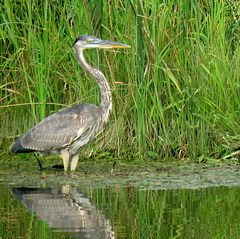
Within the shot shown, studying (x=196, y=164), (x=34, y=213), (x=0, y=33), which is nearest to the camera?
(x=34, y=213)

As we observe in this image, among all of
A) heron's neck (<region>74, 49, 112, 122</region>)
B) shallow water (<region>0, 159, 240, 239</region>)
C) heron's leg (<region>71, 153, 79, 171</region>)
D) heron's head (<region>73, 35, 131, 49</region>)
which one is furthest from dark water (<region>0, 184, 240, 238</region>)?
heron's head (<region>73, 35, 131, 49</region>)

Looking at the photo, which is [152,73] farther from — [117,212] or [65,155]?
A: [117,212]

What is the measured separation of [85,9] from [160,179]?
235 centimetres

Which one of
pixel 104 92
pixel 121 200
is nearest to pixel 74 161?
pixel 104 92

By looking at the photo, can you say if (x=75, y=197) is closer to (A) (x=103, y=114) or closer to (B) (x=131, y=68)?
(A) (x=103, y=114)

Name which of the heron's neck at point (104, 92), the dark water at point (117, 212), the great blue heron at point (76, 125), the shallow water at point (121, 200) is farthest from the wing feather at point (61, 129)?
the dark water at point (117, 212)

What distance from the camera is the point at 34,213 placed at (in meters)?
4.21

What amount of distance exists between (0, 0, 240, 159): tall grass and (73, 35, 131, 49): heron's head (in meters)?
0.33

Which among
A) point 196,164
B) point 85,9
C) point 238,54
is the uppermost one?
point 85,9

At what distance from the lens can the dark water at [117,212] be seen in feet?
11.6

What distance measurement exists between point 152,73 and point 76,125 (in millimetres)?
1096

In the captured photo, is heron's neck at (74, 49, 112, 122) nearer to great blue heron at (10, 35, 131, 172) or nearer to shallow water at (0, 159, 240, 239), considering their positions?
great blue heron at (10, 35, 131, 172)

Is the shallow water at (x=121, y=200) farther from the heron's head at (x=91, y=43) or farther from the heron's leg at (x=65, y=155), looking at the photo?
the heron's head at (x=91, y=43)

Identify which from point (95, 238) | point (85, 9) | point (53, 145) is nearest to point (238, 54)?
point (85, 9)
